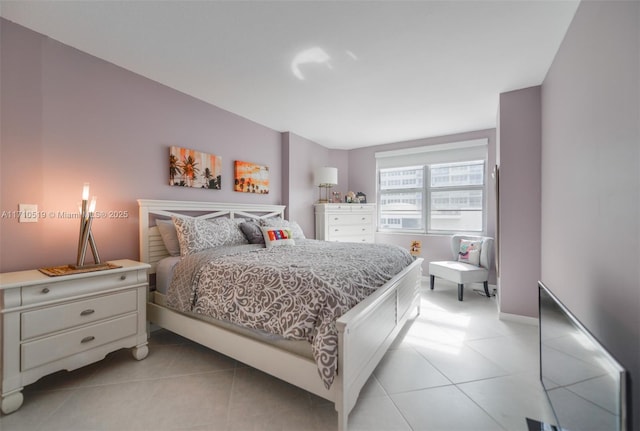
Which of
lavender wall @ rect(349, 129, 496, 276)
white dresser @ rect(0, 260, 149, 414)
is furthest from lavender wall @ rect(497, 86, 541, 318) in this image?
white dresser @ rect(0, 260, 149, 414)

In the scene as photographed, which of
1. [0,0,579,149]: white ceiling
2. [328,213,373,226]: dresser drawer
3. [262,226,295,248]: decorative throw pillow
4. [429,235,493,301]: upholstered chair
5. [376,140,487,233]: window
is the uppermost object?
[0,0,579,149]: white ceiling

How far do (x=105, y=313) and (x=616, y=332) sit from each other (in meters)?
2.97

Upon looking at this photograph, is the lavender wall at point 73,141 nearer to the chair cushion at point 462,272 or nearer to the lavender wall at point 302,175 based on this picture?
the lavender wall at point 302,175

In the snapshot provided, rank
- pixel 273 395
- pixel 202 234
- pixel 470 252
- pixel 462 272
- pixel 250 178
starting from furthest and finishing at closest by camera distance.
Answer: pixel 470 252
pixel 250 178
pixel 462 272
pixel 202 234
pixel 273 395

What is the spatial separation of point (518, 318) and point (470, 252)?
113 cm

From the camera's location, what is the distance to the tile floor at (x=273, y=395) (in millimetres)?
1467

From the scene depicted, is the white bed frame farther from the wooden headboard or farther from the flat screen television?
the flat screen television

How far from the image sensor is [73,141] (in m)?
2.12

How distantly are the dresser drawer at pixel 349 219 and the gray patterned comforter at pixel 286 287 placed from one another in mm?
2119

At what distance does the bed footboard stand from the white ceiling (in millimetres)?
1827

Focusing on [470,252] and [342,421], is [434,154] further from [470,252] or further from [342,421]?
[342,421]

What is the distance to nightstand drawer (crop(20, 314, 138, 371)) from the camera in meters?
1.57

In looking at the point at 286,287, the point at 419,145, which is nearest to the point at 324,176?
the point at 419,145

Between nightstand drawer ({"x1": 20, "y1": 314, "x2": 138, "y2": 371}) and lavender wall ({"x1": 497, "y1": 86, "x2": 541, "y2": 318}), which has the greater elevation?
lavender wall ({"x1": 497, "y1": 86, "x2": 541, "y2": 318})
